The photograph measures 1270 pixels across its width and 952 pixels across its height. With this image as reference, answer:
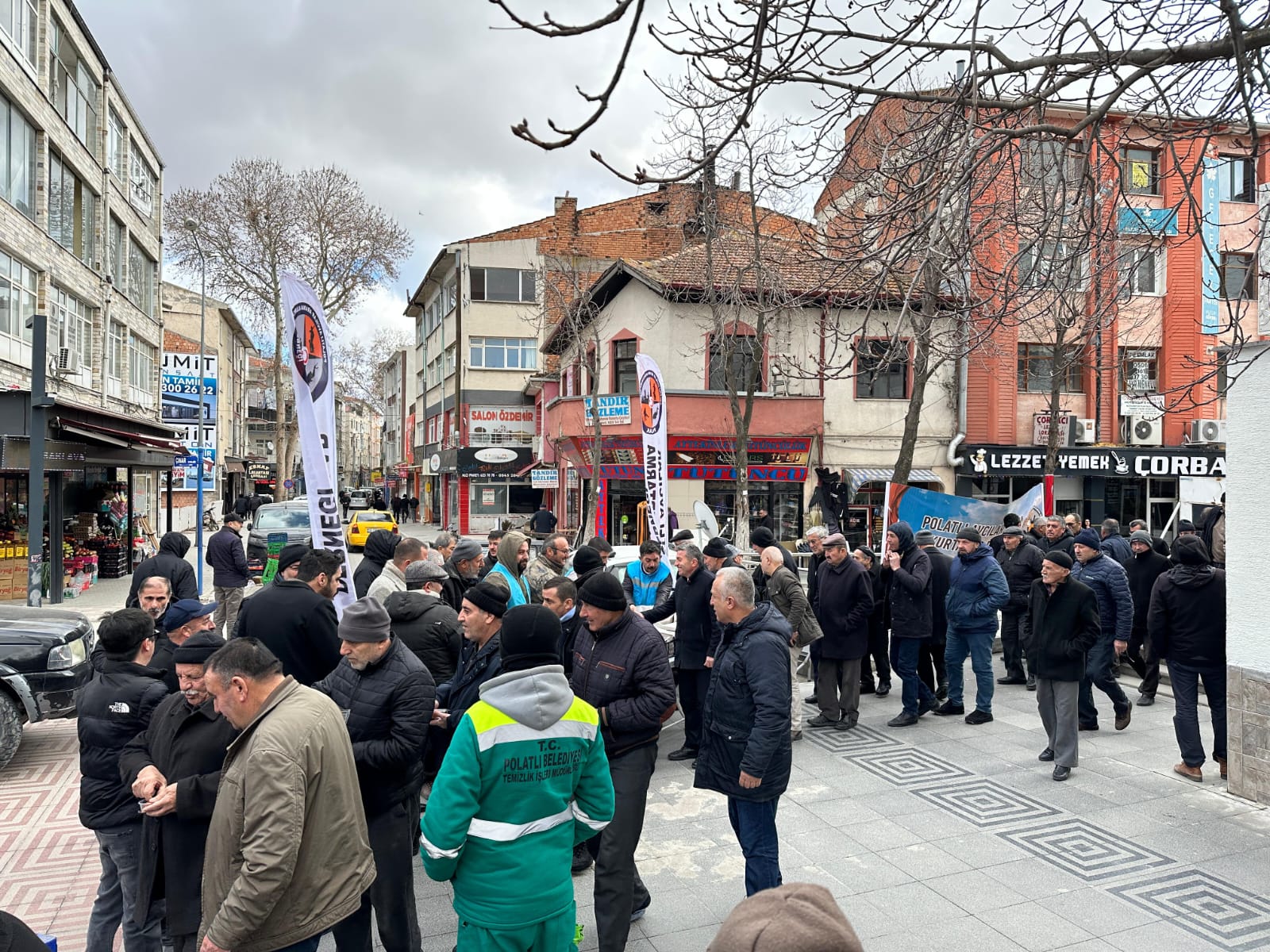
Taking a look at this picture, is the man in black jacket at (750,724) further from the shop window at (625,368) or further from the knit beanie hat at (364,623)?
the shop window at (625,368)

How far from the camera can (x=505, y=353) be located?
129ft

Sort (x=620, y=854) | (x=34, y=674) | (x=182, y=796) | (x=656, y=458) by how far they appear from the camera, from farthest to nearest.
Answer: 1. (x=656, y=458)
2. (x=34, y=674)
3. (x=620, y=854)
4. (x=182, y=796)

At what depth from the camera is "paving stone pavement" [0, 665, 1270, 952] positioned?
4.49m

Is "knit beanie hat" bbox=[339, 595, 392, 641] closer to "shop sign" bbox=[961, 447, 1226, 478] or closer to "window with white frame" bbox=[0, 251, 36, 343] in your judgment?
"window with white frame" bbox=[0, 251, 36, 343]

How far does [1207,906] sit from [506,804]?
4.19 metres

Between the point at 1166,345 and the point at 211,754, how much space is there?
27751 millimetres

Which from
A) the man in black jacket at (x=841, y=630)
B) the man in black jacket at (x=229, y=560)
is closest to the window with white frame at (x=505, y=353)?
the man in black jacket at (x=229, y=560)

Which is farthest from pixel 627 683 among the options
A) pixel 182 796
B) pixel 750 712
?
pixel 182 796

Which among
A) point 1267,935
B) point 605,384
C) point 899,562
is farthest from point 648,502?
point 605,384

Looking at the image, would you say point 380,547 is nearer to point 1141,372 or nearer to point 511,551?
point 511,551

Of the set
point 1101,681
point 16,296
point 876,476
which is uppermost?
point 16,296

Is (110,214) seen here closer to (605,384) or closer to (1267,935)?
(605,384)

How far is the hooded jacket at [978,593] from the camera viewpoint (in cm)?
846

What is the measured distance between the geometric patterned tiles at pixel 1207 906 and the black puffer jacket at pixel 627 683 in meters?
2.60
